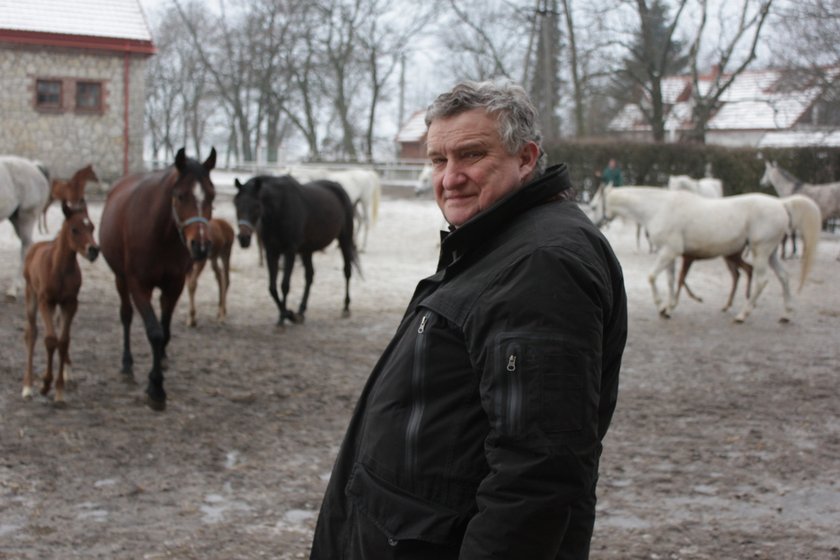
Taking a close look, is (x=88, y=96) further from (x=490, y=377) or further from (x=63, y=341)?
(x=490, y=377)

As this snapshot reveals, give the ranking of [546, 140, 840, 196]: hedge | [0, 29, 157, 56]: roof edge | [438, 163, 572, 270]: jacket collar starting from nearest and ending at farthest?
[438, 163, 572, 270]: jacket collar < [0, 29, 157, 56]: roof edge < [546, 140, 840, 196]: hedge

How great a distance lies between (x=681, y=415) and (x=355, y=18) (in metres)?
38.8

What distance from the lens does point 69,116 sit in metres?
25.6

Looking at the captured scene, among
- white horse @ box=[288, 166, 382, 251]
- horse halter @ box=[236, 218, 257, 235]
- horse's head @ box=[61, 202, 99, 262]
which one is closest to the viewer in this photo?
horse's head @ box=[61, 202, 99, 262]

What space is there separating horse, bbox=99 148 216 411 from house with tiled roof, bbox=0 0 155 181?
19741 mm

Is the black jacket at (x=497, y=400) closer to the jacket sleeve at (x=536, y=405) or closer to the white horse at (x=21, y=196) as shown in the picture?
the jacket sleeve at (x=536, y=405)

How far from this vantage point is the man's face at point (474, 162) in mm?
2096

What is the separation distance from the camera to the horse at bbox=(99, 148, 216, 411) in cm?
673

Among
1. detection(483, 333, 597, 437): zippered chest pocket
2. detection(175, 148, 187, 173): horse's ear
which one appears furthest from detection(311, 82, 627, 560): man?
detection(175, 148, 187, 173): horse's ear

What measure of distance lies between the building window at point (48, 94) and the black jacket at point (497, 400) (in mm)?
26029

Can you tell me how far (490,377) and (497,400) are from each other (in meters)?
0.05

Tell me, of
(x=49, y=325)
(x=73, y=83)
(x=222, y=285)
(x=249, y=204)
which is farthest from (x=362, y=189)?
(x=49, y=325)

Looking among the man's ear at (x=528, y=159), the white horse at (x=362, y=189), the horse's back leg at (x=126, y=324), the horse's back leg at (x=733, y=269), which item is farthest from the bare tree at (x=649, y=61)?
the man's ear at (x=528, y=159)

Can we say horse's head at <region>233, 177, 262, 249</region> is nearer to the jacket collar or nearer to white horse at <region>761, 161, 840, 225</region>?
the jacket collar
